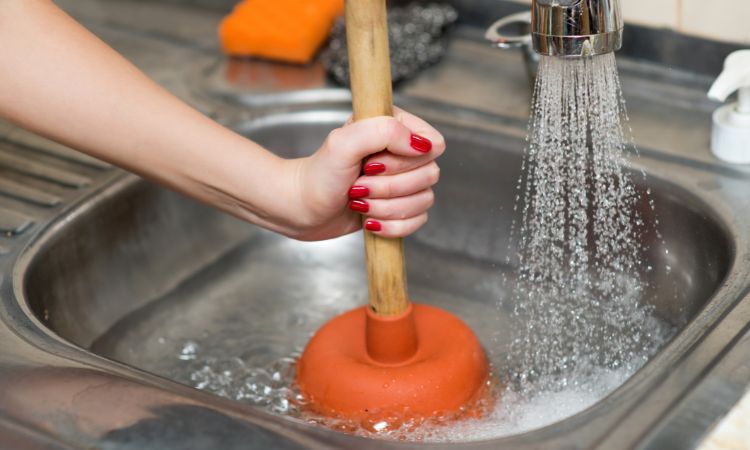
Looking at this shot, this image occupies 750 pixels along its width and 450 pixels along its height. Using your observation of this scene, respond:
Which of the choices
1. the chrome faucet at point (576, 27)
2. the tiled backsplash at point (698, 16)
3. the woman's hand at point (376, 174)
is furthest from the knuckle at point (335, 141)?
the tiled backsplash at point (698, 16)

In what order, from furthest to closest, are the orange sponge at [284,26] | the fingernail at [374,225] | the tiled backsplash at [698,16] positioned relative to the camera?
the orange sponge at [284,26] < the tiled backsplash at [698,16] < the fingernail at [374,225]

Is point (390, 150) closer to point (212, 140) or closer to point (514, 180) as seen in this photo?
point (212, 140)

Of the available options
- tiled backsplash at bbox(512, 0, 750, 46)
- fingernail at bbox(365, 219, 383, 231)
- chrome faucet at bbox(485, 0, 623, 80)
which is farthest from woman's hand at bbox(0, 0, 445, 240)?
tiled backsplash at bbox(512, 0, 750, 46)

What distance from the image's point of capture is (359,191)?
684mm

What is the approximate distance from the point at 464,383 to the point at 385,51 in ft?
0.86

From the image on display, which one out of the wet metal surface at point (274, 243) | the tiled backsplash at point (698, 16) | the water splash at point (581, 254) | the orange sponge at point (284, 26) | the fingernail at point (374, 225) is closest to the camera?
the wet metal surface at point (274, 243)

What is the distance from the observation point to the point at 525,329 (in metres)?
0.88

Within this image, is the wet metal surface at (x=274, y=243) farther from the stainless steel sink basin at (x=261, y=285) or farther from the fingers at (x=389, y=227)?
the fingers at (x=389, y=227)

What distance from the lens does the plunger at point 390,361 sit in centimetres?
73

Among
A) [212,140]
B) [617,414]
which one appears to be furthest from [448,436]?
[212,140]

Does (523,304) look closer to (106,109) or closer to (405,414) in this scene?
(405,414)

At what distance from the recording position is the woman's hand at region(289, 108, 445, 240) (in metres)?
0.65

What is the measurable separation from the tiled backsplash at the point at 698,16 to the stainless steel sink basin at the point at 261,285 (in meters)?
0.14

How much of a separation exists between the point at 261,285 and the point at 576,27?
464mm
